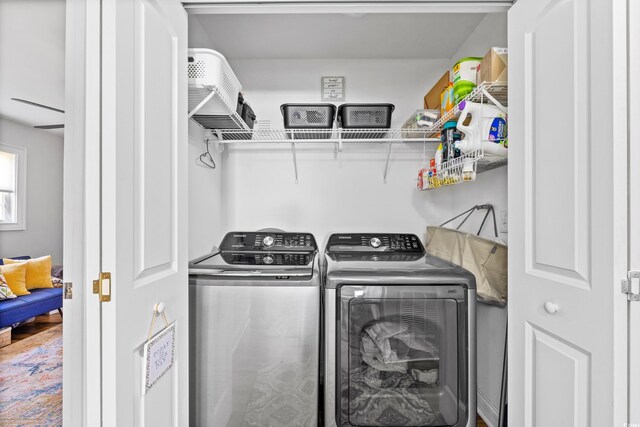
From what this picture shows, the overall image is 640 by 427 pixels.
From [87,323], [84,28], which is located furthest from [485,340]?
[84,28]

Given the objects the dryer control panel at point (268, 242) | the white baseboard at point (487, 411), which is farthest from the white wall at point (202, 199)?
the white baseboard at point (487, 411)

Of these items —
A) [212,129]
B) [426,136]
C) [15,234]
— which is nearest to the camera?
[15,234]

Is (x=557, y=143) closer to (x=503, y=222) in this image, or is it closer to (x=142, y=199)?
(x=503, y=222)

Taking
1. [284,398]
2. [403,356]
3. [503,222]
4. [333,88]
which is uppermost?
[333,88]

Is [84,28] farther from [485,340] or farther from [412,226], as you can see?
[485,340]

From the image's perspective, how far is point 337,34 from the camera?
79.7 inches

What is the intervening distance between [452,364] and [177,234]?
1329mm

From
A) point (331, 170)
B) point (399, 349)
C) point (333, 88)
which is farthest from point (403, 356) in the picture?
point (333, 88)

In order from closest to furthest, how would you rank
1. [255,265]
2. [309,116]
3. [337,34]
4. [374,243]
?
[255,265], [309,116], [337,34], [374,243]

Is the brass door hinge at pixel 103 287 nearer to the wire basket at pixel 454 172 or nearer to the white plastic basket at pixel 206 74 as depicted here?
the white plastic basket at pixel 206 74

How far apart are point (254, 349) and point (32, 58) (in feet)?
4.28

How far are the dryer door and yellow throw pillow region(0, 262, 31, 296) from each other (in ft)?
3.59

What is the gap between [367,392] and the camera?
1.47 m

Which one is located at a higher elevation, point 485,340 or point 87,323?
point 87,323
